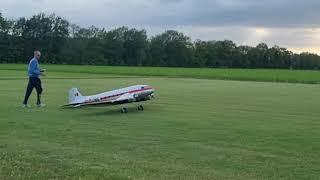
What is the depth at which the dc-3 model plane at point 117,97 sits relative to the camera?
1773 centimetres

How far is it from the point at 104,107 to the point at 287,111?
6.34 meters

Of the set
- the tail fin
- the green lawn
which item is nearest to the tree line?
the green lawn

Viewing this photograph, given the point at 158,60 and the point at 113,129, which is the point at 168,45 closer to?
the point at 158,60

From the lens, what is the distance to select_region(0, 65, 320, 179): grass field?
821cm

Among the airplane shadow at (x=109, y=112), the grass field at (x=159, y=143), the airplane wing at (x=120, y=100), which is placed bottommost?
the airplane shadow at (x=109, y=112)

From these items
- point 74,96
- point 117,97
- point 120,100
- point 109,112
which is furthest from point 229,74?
point 120,100

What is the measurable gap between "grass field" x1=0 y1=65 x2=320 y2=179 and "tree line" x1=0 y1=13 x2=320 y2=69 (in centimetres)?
12961

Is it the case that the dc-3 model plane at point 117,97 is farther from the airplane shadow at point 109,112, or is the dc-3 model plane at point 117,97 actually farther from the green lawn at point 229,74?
the green lawn at point 229,74

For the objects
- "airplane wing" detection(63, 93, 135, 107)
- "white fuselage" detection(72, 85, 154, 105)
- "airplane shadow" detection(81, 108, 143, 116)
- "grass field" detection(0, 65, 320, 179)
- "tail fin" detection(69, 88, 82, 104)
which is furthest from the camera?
"tail fin" detection(69, 88, 82, 104)

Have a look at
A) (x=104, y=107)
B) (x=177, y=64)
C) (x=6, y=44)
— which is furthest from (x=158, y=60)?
(x=104, y=107)

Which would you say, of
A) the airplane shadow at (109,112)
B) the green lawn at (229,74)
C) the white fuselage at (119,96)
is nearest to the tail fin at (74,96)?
the white fuselage at (119,96)

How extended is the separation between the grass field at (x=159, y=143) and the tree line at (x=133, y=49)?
12961 centimetres

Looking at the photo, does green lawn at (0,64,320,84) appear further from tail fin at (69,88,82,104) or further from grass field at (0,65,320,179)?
grass field at (0,65,320,179)

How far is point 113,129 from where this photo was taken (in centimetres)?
1367
